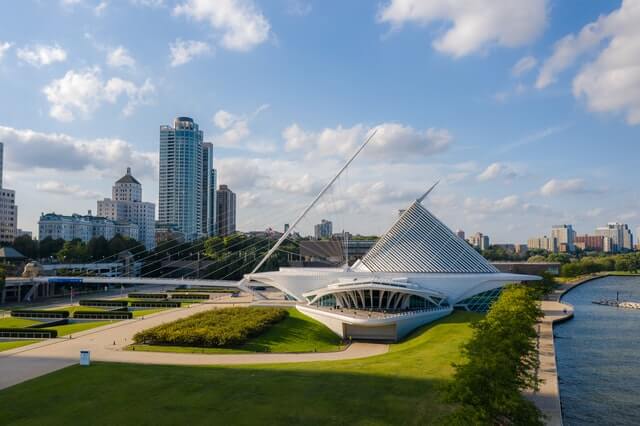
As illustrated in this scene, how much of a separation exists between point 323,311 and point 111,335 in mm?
20116

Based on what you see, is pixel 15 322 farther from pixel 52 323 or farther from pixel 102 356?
pixel 102 356

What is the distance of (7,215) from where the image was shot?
142 meters

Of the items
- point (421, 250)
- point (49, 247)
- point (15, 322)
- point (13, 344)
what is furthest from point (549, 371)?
point (49, 247)

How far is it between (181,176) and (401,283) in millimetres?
148229

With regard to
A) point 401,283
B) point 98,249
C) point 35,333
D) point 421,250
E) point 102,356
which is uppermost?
point 421,250

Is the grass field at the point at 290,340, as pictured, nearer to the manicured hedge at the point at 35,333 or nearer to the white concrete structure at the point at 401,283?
the white concrete structure at the point at 401,283

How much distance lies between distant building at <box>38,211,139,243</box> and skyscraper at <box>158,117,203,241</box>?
102 ft

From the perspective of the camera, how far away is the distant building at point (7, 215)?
13938 centimetres

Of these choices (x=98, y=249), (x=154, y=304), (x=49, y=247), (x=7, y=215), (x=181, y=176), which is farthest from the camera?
(x=181, y=176)

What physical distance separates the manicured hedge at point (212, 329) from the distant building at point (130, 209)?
463 ft

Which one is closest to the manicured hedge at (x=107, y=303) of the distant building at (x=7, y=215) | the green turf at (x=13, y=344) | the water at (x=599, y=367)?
the green turf at (x=13, y=344)

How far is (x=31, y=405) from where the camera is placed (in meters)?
22.0

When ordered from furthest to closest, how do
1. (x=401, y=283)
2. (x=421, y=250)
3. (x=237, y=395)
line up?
(x=421, y=250) < (x=401, y=283) < (x=237, y=395)

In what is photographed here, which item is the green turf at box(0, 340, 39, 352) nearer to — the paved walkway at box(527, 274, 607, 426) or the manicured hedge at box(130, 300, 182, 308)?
the manicured hedge at box(130, 300, 182, 308)
